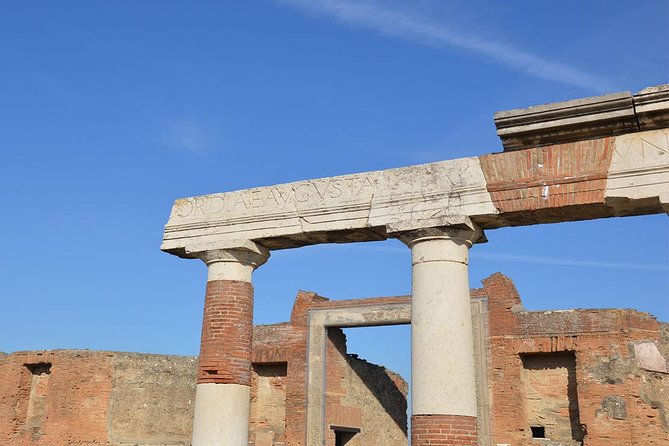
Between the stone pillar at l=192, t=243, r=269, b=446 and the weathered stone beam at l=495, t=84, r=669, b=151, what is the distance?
3.32 meters

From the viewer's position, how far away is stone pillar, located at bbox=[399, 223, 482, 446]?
271 inches

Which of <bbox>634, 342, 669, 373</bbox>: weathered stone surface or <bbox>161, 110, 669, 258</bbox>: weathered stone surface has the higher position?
<bbox>161, 110, 669, 258</bbox>: weathered stone surface

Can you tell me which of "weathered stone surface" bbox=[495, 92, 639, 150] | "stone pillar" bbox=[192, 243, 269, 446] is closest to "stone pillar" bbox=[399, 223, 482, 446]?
"weathered stone surface" bbox=[495, 92, 639, 150]

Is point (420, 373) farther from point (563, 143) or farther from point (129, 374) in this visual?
point (129, 374)

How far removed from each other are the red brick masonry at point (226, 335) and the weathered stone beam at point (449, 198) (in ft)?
1.84

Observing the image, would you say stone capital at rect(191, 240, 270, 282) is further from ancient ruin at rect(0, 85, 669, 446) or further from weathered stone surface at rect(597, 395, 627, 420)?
weathered stone surface at rect(597, 395, 627, 420)

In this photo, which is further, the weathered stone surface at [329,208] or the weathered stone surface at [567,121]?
the weathered stone surface at [329,208]

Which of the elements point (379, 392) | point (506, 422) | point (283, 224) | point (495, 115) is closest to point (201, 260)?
point (283, 224)

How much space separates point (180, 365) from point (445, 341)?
1211 cm

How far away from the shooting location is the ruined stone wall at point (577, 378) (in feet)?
45.7

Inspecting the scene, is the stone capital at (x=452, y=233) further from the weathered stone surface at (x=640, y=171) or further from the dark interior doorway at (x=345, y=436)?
the dark interior doorway at (x=345, y=436)

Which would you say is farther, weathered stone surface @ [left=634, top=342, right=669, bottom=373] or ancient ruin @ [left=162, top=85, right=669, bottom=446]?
weathered stone surface @ [left=634, top=342, right=669, bottom=373]

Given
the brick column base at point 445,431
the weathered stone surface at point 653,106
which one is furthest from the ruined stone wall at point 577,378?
the weathered stone surface at point 653,106

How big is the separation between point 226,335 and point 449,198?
3.06 m
